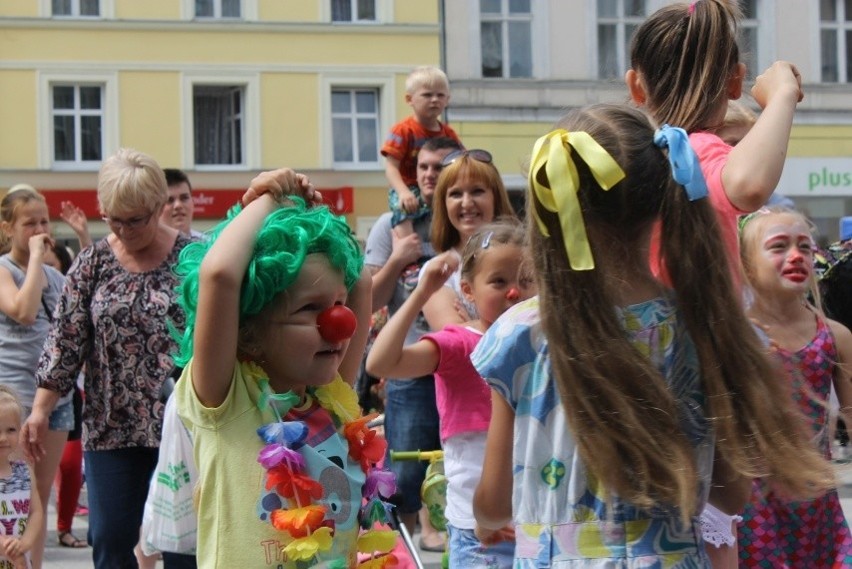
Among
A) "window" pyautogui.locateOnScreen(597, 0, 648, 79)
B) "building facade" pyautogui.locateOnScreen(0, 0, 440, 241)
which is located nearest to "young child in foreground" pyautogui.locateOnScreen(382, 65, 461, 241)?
"building facade" pyautogui.locateOnScreen(0, 0, 440, 241)

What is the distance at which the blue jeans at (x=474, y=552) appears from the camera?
4.05m

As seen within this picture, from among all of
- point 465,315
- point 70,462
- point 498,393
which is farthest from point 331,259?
point 70,462

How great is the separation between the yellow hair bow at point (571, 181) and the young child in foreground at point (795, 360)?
1746 mm

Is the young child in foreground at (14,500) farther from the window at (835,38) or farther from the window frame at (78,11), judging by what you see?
the window at (835,38)

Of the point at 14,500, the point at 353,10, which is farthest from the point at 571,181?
the point at 353,10

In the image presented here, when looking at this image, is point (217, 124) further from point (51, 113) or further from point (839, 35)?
point (839, 35)

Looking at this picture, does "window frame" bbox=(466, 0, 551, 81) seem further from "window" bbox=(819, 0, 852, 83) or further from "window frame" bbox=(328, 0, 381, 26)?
"window" bbox=(819, 0, 852, 83)

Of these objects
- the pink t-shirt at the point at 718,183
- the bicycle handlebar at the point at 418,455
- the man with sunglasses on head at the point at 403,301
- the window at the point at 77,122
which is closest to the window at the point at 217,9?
the window at the point at 77,122

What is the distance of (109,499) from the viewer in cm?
514

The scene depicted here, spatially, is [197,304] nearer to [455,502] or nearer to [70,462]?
[455,502]

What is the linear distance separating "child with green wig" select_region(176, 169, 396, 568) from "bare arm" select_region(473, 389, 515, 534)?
10.5 inches

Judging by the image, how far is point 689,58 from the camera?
11.0 feet

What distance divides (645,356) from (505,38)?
77.2 ft

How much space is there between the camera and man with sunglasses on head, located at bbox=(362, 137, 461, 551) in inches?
239
